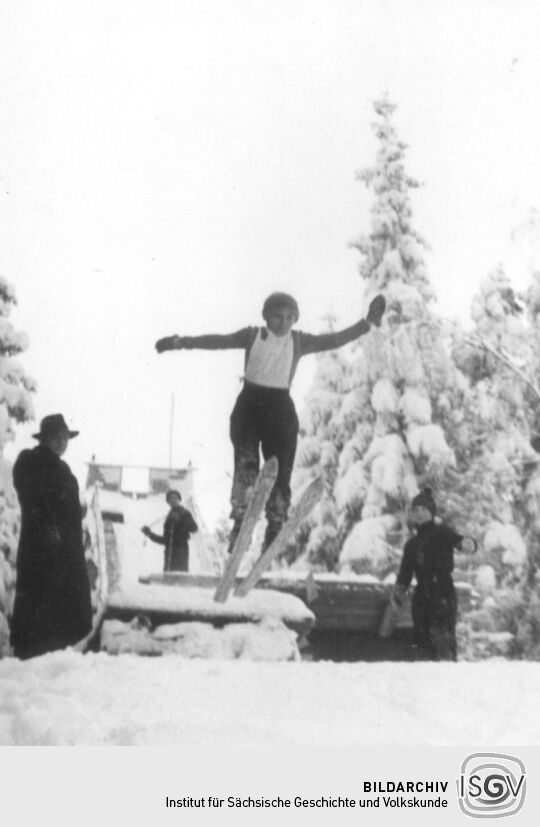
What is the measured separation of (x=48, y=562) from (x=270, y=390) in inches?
60.0

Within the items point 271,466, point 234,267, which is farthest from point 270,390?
point 234,267

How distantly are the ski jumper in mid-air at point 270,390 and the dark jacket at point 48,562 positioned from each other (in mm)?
867

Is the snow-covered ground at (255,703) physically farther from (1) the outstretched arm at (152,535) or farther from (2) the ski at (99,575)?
(1) the outstretched arm at (152,535)

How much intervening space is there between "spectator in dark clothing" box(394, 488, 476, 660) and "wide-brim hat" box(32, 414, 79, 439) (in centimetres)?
213

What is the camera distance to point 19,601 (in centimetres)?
404

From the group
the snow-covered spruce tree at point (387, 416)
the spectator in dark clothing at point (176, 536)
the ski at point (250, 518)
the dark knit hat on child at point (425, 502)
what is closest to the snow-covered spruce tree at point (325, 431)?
the snow-covered spruce tree at point (387, 416)

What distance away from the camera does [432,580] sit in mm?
4699

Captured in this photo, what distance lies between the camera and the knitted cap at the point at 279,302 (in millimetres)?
4359

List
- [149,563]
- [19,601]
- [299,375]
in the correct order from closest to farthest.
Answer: [19,601]
[299,375]
[149,563]

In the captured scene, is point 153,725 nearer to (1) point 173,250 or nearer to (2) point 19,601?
(2) point 19,601

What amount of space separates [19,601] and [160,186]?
2.65m

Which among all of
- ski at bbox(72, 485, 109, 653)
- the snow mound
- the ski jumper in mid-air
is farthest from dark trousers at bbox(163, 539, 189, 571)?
the ski jumper in mid-air

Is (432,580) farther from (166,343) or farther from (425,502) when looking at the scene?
(166,343)

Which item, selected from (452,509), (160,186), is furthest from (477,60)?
(452,509)
